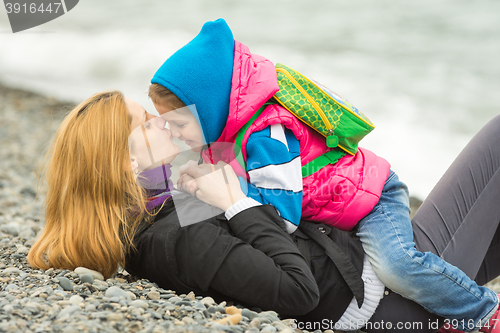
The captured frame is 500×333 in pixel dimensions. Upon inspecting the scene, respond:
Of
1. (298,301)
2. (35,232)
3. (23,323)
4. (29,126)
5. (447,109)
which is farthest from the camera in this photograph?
(447,109)

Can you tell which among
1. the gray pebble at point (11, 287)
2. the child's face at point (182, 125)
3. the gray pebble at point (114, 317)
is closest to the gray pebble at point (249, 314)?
the gray pebble at point (114, 317)

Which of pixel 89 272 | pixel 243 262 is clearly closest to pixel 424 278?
pixel 243 262

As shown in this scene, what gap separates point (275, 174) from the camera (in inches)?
101

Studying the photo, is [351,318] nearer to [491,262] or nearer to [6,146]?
[491,262]

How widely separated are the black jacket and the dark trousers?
0.57m

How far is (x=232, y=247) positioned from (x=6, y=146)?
34.0ft

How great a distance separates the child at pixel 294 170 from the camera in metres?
2.57

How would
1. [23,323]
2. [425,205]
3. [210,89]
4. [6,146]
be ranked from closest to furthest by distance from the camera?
[23,323], [210,89], [425,205], [6,146]

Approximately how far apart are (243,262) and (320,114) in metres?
1.19

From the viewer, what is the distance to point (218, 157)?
3.14 m

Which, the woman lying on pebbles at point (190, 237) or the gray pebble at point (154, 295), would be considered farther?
the gray pebble at point (154, 295)

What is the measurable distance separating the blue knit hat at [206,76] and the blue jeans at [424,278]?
136 cm

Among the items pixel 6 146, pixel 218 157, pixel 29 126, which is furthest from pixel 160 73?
pixel 29 126

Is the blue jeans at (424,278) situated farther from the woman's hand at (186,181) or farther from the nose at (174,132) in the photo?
the nose at (174,132)
